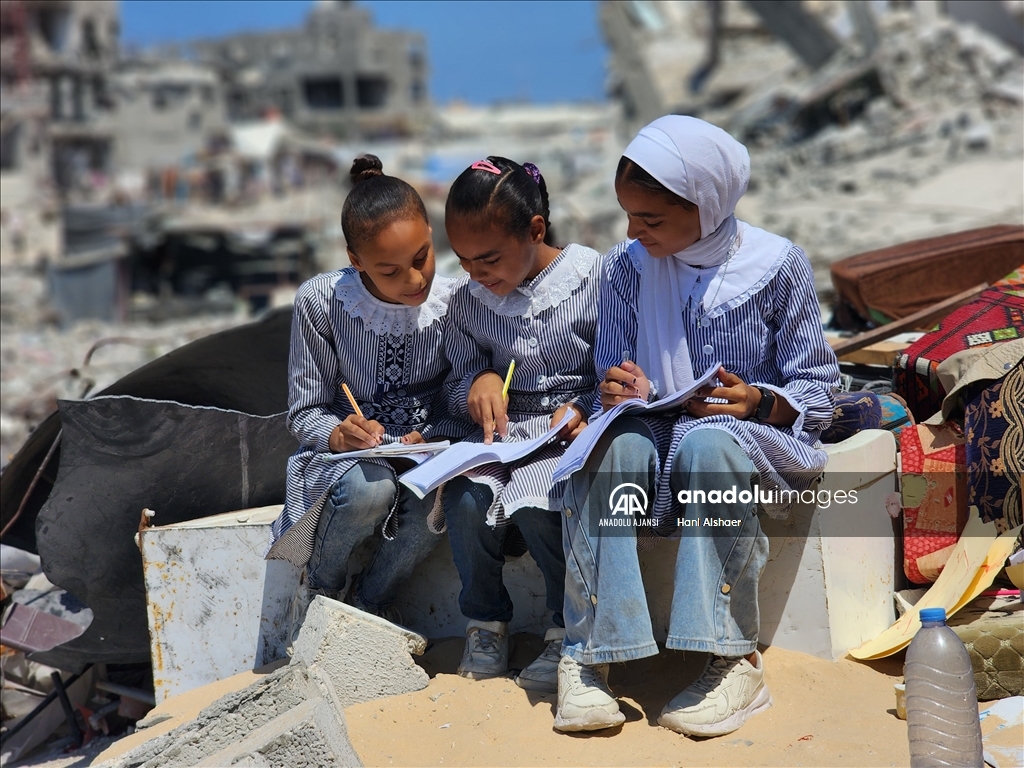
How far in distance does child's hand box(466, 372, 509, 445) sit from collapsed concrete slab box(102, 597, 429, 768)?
2.04 feet

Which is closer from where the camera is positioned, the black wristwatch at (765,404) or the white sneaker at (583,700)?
the white sneaker at (583,700)

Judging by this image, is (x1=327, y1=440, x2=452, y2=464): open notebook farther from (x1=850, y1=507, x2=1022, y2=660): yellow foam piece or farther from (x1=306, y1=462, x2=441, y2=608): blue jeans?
(x1=850, y1=507, x2=1022, y2=660): yellow foam piece

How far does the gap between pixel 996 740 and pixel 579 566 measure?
1056 mm

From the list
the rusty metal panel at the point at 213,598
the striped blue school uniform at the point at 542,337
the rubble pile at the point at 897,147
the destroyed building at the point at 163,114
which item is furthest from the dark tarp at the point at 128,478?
the destroyed building at the point at 163,114

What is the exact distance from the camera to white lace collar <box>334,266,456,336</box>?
3.10 meters

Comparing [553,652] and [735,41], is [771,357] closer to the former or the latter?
[553,652]

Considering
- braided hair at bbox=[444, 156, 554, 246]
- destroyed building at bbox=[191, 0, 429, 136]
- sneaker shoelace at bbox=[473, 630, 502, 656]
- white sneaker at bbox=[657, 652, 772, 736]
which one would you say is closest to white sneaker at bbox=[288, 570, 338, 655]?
sneaker shoelace at bbox=[473, 630, 502, 656]

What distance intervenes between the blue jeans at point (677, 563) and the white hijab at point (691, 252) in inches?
12.5

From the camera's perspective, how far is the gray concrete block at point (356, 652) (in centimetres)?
280

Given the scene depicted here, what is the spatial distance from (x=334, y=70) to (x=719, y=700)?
229ft

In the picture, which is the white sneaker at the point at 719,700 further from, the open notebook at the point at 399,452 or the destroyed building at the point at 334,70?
the destroyed building at the point at 334,70

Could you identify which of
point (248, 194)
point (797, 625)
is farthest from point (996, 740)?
point (248, 194)

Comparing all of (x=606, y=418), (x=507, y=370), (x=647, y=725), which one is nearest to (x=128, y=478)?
(x=507, y=370)

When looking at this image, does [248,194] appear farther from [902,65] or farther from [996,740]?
[996,740]
